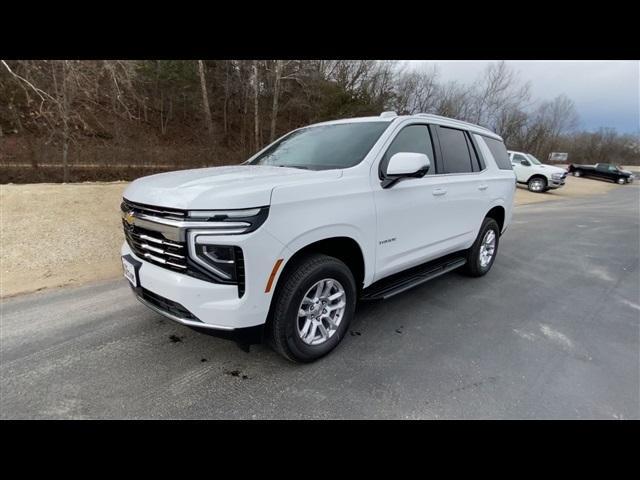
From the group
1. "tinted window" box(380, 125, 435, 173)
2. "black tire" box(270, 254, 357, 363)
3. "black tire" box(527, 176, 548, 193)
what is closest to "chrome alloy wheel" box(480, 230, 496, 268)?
"tinted window" box(380, 125, 435, 173)

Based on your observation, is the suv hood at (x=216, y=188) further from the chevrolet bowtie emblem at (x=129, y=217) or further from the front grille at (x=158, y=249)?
the front grille at (x=158, y=249)

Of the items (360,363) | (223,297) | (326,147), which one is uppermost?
(326,147)

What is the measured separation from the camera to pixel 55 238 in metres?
5.57

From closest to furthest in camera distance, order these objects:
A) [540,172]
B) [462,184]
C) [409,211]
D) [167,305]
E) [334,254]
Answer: [167,305] → [334,254] → [409,211] → [462,184] → [540,172]

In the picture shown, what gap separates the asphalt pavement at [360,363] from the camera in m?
2.25

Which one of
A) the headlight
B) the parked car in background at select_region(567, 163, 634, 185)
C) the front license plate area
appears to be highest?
the parked car in background at select_region(567, 163, 634, 185)

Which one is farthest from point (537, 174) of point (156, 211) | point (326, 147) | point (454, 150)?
point (156, 211)

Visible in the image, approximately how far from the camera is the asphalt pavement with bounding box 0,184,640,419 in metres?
2.25

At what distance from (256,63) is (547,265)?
18924 mm

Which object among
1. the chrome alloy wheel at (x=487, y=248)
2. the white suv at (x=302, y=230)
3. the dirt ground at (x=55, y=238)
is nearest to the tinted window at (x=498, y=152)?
the chrome alloy wheel at (x=487, y=248)

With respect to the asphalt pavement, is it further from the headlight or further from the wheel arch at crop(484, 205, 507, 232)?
the wheel arch at crop(484, 205, 507, 232)

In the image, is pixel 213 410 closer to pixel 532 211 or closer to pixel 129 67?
pixel 129 67

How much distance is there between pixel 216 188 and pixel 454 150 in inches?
122

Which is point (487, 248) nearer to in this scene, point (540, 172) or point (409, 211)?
point (409, 211)
